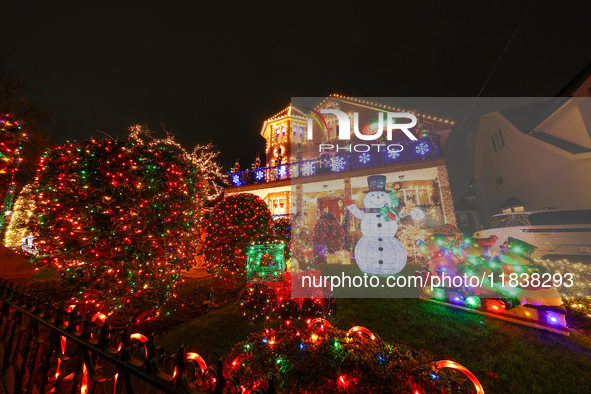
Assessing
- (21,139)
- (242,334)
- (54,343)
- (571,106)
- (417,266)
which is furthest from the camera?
(417,266)

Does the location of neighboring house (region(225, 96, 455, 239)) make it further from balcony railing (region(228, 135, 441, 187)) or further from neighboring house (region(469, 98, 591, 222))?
neighboring house (region(469, 98, 591, 222))

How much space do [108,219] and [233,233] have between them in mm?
4463

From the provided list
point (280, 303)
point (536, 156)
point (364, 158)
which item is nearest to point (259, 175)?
point (364, 158)

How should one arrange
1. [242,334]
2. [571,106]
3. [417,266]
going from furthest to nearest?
[417,266], [571,106], [242,334]

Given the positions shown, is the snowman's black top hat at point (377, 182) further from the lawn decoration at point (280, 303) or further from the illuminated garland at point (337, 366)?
the illuminated garland at point (337, 366)

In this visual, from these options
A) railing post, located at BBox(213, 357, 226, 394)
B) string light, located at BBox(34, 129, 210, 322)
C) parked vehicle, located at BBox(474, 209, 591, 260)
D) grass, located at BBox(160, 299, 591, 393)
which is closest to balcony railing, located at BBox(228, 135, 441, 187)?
parked vehicle, located at BBox(474, 209, 591, 260)

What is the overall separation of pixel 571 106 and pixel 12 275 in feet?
63.3

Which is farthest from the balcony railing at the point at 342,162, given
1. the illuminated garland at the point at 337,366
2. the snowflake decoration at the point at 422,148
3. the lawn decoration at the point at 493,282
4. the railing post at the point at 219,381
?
the railing post at the point at 219,381

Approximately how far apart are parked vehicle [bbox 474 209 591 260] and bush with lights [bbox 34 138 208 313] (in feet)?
29.4

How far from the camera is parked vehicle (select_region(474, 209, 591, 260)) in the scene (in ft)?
17.2

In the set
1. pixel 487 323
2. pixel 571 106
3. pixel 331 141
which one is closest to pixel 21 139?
pixel 487 323

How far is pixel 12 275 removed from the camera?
5398 mm

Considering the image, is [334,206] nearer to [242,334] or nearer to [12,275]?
[242,334]

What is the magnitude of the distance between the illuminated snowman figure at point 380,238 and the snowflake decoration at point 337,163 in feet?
13.8
